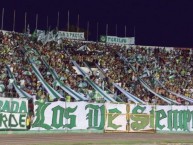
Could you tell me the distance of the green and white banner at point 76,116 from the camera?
29312 millimetres

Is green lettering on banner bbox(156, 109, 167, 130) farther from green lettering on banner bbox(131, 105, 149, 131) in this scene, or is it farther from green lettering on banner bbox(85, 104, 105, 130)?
green lettering on banner bbox(85, 104, 105, 130)

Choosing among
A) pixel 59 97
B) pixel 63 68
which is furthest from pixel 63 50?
pixel 59 97

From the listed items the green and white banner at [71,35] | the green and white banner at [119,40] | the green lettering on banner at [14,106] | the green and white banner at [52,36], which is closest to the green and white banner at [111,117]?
the green lettering on banner at [14,106]

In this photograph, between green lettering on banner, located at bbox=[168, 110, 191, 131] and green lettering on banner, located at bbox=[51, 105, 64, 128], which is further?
green lettering on banner, located at bbox=[168, 110, 191, 131]

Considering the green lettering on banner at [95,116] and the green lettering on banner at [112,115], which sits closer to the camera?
the green lettering on banner at [95,116]

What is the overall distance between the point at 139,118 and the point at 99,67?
18378mm

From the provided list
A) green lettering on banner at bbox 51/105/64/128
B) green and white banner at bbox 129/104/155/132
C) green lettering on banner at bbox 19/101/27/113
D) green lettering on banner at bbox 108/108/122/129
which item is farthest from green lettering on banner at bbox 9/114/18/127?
green and white banner at bbox 129/104/155/132

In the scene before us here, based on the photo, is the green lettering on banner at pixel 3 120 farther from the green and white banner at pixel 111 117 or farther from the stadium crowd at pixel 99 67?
the stadium crowd at pixel 99 67

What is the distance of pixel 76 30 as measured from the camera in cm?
6475

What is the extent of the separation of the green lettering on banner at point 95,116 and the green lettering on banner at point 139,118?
2357 mm

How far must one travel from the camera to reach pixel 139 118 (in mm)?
33625

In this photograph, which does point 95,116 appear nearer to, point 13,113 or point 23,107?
point 23,107

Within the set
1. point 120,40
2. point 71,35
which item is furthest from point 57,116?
point 120,40

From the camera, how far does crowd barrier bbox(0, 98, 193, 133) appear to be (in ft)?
91.7
